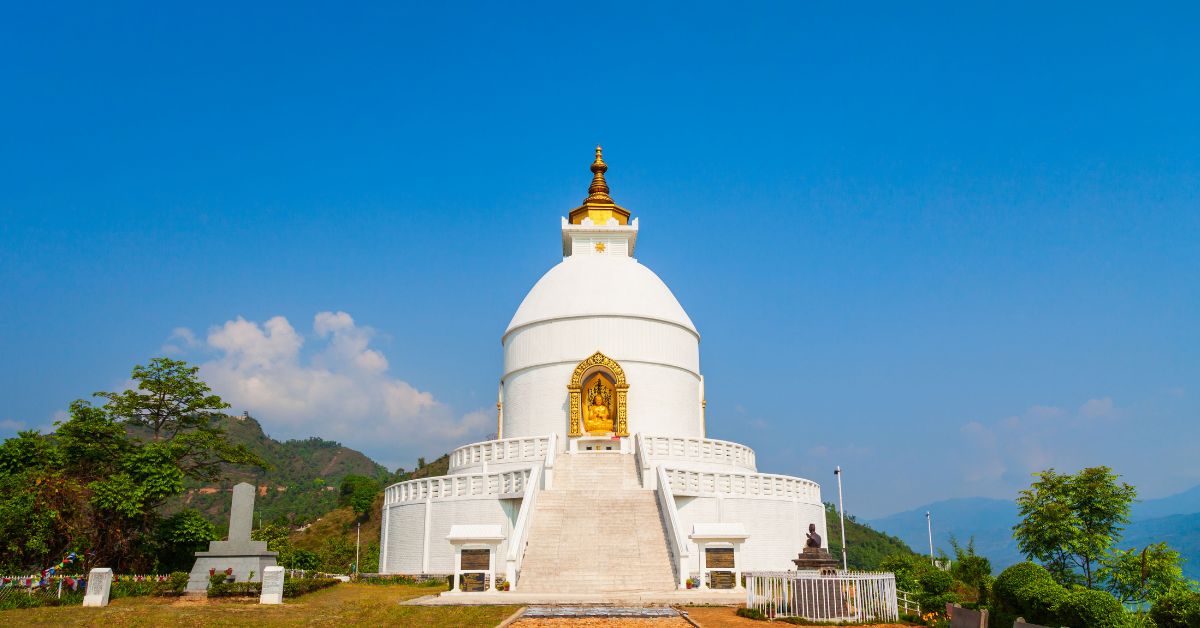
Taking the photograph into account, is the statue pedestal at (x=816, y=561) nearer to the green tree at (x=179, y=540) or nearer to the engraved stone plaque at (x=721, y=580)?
the engraved stone plaque at (x=721, y=580)

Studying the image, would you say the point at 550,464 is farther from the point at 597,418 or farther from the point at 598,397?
the point at 598,397

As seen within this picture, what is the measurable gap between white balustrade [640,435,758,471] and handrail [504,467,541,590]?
16.3 feet

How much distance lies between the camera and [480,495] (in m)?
26.5

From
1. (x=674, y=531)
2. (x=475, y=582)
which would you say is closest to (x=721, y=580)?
(x=674, y=531)

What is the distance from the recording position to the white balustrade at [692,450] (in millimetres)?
29000

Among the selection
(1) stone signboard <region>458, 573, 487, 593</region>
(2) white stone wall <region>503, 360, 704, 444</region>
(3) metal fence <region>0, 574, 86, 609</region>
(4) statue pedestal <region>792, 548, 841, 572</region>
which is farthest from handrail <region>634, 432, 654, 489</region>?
(3) metal fence <region>0, 574, 86, 609</region>

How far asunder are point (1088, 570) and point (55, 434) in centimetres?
2798

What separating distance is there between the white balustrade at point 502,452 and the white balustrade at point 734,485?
4.25 m

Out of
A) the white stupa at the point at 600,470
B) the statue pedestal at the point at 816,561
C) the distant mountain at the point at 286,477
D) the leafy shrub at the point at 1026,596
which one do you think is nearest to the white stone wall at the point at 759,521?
the white stupa at the point at 600,470

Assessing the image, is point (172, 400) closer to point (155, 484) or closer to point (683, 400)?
point (155, 484)

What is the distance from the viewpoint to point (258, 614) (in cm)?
1578

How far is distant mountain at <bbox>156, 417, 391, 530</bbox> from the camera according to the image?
73.7m

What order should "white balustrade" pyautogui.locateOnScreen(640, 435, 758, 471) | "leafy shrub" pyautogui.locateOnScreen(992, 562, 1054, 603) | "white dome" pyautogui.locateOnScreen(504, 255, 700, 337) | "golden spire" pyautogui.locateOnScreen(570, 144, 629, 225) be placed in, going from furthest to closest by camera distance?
"golden spire" pyautogui.locateOnScreen(570, 144, 629, 225) → "white dome" pyautogui.locateOnScreen(504, 255, 700, 337) → "white balustrade" pyautogui.locateOnScreen(640, 435, 758, 471) → "leafy shrub" pyautogui.locateOnScreen(992, 562, 1054, 603)

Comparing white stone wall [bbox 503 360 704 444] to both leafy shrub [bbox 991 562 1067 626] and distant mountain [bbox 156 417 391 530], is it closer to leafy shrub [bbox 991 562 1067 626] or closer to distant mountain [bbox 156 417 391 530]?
leafy shrub [bbox 991 562 1067 626]
